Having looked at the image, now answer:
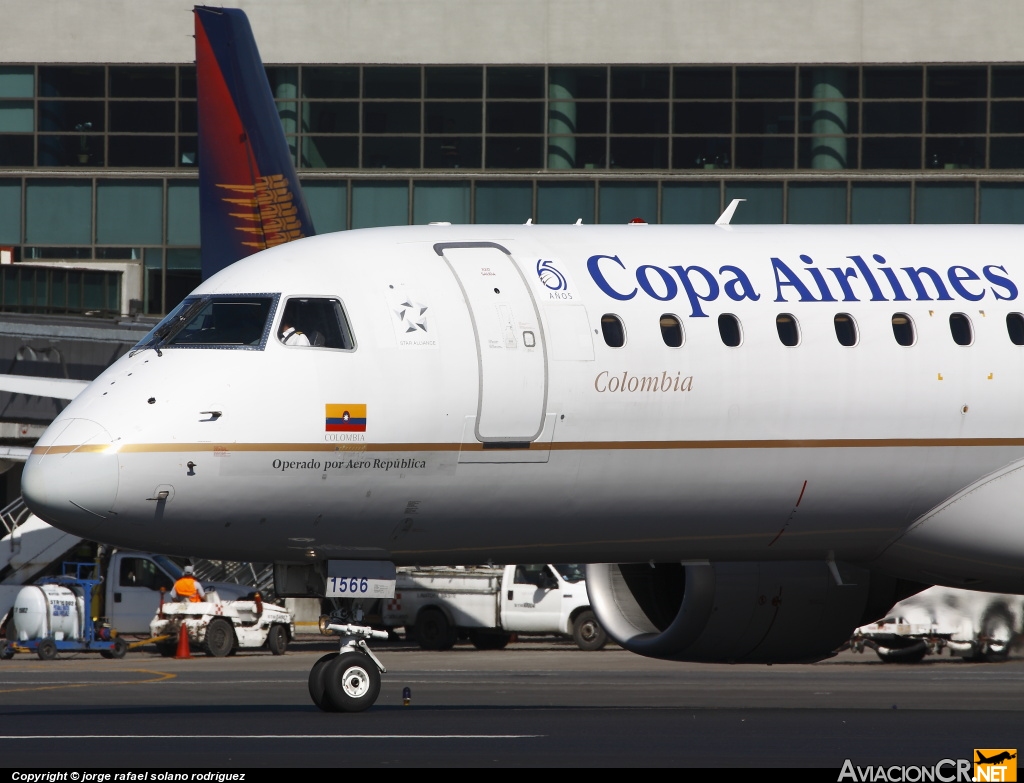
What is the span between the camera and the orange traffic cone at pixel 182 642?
38.2 metres

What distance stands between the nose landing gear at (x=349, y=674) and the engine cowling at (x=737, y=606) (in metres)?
3.43

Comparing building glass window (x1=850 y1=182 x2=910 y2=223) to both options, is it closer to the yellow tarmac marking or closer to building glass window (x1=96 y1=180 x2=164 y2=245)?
building glass window (x1=96 y1=180 x2=164 y2=245)

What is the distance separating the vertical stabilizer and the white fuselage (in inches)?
842

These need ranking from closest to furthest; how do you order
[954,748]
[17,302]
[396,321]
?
[954,748], [396,321], [17,302]

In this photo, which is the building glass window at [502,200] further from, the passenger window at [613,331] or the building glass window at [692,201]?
the passenger window at [613,331]

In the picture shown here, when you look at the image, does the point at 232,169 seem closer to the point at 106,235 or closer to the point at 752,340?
the point at 106,235

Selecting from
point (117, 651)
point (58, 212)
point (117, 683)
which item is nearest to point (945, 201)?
point (58, 212)

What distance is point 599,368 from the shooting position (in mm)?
16359

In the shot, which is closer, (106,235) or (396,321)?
(396,321)

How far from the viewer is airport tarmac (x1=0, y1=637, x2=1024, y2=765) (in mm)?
13625

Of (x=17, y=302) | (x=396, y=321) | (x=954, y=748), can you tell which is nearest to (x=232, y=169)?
(x=17, y=302)

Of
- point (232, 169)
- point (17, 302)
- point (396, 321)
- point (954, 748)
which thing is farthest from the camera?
point (17, 302)

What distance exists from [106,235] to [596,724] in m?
41.5

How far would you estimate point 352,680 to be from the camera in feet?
54.5
